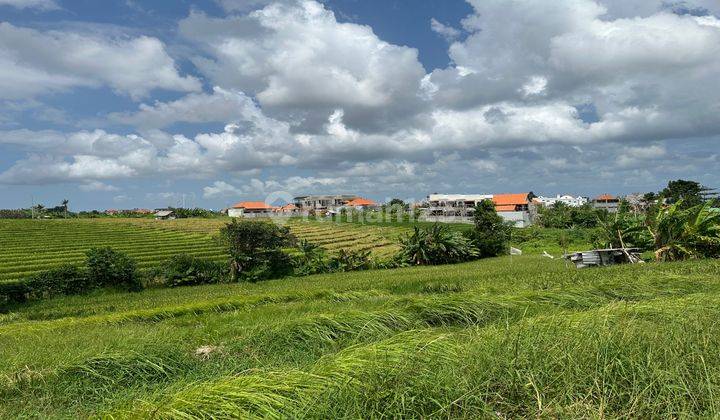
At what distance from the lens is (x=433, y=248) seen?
2942 cm

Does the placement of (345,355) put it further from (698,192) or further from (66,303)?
(698,192)

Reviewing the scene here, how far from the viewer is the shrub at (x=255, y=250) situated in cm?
2395

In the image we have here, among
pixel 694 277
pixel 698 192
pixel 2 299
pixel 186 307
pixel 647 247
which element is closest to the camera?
pixel 694 277

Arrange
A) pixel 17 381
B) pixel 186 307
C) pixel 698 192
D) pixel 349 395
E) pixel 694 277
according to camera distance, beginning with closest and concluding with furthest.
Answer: pixel 349 395
pixel 17 381
pixel 694 277
pixel 186 307
pixel 698 192

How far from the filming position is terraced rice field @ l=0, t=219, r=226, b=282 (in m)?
29.4

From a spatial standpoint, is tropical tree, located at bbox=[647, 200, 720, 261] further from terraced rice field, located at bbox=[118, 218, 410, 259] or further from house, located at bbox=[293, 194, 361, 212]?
house, located at bbox=[293, 194, 361, 212]

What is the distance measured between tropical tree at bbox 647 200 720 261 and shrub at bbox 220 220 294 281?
16.1 m

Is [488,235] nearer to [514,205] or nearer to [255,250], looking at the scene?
[255,250]

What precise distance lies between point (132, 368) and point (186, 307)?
23.0 feet

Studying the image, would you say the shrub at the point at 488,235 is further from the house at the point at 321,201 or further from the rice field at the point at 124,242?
the house at the point at 321,201

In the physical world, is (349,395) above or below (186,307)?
above

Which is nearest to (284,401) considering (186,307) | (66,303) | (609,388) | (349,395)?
(349,395)

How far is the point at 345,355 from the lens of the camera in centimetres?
446

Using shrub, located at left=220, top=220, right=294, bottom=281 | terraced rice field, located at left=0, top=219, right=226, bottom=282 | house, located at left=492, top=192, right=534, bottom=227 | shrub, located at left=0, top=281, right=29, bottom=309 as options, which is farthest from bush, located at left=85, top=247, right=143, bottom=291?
house, located at left=492, top=192, right=534, bottom=227
